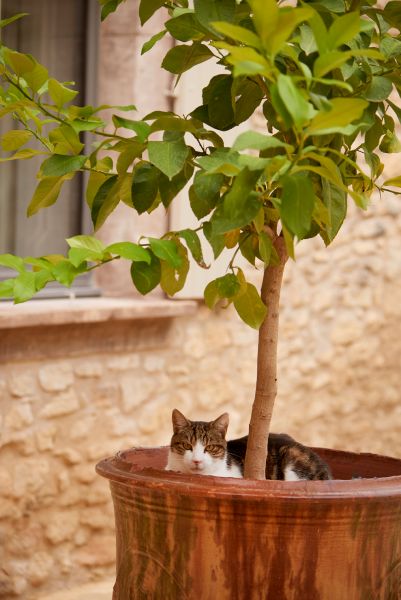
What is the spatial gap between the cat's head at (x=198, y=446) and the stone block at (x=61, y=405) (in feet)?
3.16

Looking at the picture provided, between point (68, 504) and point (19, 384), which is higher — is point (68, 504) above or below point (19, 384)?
below

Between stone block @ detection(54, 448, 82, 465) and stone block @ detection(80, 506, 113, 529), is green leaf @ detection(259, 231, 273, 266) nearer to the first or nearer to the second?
stone block @ detection(54, 448, 82, 465)

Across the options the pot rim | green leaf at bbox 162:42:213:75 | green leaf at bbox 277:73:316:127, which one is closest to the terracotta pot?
the pot rim

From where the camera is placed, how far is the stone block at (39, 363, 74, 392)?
4.02 meters

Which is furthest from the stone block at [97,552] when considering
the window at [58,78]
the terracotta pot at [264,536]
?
the terracotta pot at [264,536]

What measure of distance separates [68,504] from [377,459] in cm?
179

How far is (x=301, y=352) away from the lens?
5.11 m

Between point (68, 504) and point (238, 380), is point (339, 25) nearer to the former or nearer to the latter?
point (68, 504)

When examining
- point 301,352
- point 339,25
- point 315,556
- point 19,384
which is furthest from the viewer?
point 301,352

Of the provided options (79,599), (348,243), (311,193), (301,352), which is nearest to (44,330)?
(79,599)

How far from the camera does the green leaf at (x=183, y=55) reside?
200 centimetres

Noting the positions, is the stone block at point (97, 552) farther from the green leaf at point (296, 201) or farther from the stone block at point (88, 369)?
the green leaf at point (296, 201)

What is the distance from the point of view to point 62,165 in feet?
6.50

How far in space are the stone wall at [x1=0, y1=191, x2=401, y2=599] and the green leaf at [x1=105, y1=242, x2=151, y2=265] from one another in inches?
84.1
